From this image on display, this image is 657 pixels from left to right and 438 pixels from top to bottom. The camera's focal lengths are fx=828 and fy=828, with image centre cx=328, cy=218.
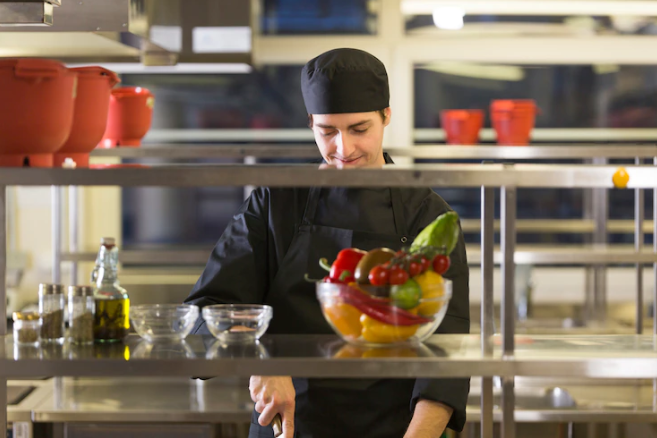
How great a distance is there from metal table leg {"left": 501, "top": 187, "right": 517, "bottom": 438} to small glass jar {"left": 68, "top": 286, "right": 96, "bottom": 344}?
593 millimetres

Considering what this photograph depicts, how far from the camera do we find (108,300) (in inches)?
47.9

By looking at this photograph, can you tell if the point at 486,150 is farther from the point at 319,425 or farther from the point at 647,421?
the point at 319,425

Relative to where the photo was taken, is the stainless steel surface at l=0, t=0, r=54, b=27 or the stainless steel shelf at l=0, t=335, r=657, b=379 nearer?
the stainless steel shelf at l=0, t=335, r=657, b=379

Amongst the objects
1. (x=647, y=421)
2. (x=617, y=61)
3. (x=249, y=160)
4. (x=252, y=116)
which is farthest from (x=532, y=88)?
(x=647, y=421)

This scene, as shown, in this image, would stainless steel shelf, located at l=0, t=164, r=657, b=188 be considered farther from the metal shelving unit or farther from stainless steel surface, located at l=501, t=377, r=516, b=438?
stainless steel surface, located at l=501, t=377, r=516, b=438

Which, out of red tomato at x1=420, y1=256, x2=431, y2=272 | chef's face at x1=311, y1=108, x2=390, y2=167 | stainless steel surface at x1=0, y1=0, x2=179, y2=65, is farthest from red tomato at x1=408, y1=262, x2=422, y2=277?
stainless steel surface at x1=0, y1=0, x2=179, y2=65

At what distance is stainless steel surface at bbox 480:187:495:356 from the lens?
4.00 feet

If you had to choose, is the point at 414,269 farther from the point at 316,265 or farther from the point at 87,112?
the point at 87,112

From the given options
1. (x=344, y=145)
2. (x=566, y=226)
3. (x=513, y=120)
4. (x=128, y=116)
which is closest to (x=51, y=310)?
(x=344, y=145)

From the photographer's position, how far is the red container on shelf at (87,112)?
1.28m

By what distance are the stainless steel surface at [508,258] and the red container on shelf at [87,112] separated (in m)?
0.65

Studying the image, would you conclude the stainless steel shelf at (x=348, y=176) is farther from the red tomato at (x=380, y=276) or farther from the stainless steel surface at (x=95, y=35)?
the stainless steel surface at (x=95, y=35)

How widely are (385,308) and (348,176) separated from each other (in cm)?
19

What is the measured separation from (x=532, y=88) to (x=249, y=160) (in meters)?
1.67
